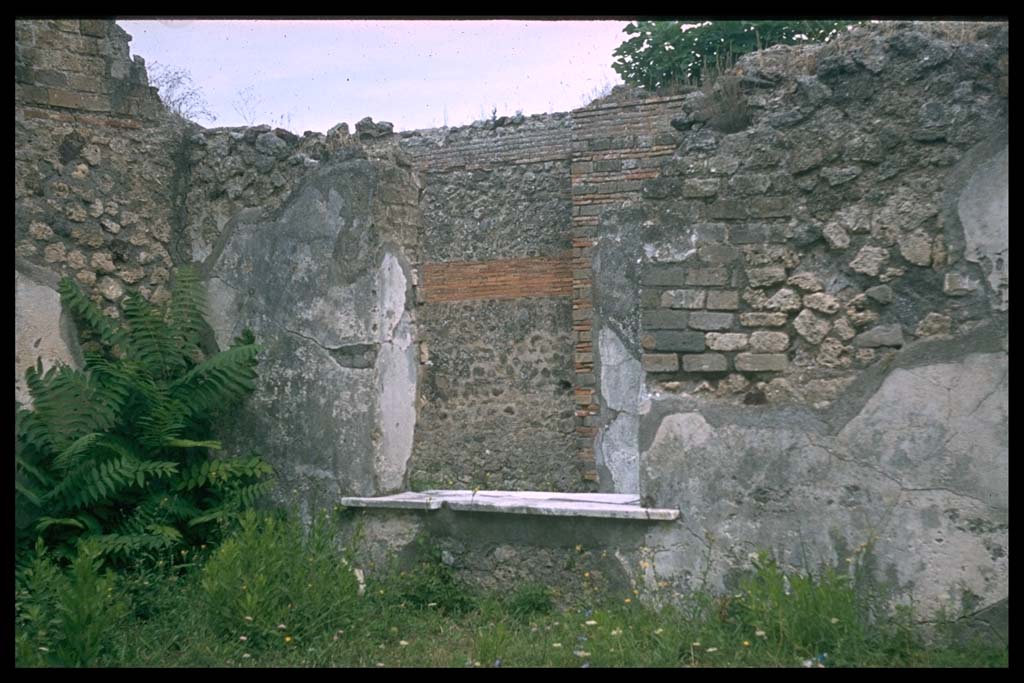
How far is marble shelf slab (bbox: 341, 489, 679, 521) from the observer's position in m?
4.79

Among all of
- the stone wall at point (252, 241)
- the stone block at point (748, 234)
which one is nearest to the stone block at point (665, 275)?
the stone block at point (748, 234)

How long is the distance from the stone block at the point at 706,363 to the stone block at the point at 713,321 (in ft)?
0.40

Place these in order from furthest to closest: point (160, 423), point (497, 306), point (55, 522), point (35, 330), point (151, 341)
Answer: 1. point (497, 306)
2. point (151, 341)
3. point (160, 423)
4. point (35, 330)
5. point (55, 522)

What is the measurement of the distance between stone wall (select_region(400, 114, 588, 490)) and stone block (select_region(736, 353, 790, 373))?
6.52m

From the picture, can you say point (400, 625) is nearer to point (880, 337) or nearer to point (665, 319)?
point (665, 319)

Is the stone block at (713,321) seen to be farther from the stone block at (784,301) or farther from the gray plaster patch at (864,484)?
the gray plaster patch at (864,484)

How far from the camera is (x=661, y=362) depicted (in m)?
4.79

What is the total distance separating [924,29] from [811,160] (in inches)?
29.9

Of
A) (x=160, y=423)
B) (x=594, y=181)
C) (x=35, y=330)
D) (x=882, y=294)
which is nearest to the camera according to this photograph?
(x=882, y=294)

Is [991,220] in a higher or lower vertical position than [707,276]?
higher

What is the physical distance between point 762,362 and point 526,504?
1311 millimetres

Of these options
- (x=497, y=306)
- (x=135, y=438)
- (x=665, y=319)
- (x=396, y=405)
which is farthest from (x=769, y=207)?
(x=497, y=306)

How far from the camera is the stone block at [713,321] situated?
474cm
